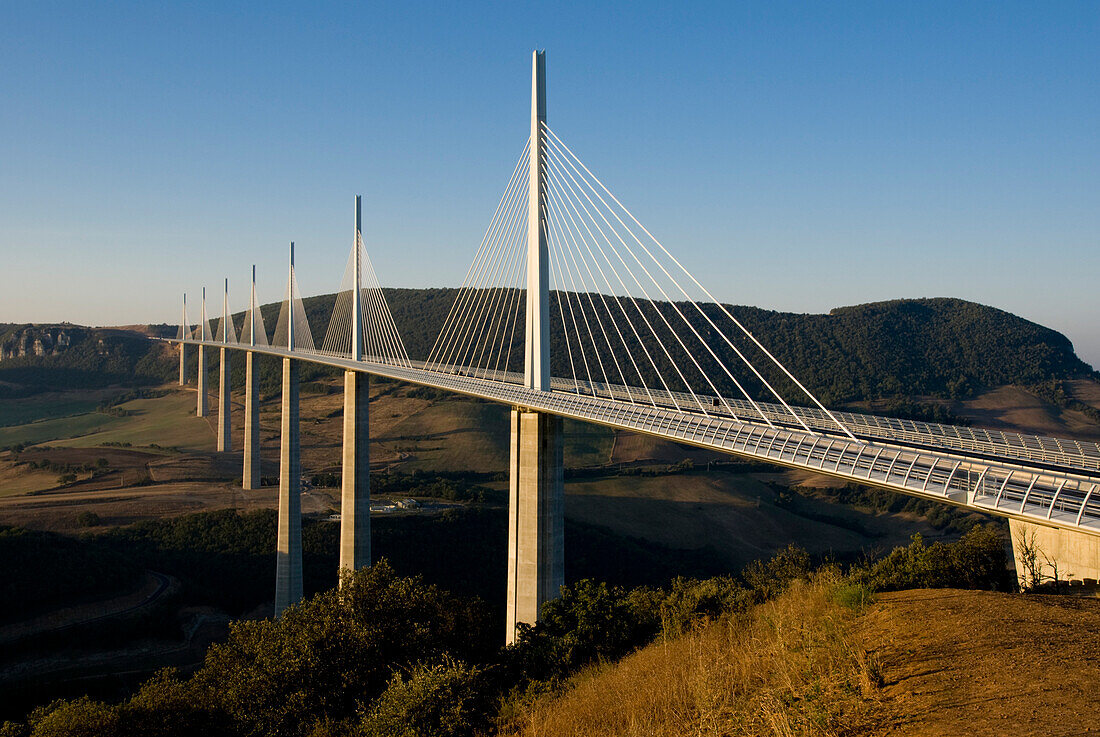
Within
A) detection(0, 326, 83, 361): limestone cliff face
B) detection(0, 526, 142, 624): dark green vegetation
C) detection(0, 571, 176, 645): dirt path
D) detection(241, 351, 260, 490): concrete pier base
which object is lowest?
detection(0, 571, 176, 645): dirt path

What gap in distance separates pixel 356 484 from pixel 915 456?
30.8m

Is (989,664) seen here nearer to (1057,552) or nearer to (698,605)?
(1057,552)

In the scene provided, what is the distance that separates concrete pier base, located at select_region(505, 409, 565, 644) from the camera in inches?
960

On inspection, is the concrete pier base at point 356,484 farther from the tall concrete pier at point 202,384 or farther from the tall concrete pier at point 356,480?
the tall concrete pier at point 202,384

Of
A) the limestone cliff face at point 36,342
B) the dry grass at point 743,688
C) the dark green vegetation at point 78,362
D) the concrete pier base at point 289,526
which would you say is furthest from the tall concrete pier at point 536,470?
the limestone cliff face at point 36,342

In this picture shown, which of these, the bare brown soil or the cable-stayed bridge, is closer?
the cable-stayed bridge

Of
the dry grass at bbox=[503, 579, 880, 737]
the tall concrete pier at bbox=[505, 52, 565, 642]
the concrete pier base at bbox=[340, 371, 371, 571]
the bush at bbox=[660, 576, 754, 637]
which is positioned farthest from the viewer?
the concrete pier base at bbox=[340, 371, 371, 571]

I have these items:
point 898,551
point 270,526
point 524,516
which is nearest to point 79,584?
point 270,526

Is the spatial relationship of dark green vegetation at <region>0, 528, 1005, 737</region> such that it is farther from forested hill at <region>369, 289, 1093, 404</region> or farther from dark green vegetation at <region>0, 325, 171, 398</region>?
dark green vegetation at <region>0, 325, 171, 398</region>

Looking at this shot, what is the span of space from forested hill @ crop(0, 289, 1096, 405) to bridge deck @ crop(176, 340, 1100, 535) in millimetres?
53972

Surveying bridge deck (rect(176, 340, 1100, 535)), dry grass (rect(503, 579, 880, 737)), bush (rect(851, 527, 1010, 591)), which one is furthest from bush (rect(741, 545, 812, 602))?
dry grass (rect(503, 579, 880, 737))

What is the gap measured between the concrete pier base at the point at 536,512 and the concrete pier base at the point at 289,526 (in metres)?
20.9

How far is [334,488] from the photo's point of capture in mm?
64250

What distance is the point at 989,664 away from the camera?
8641mm
